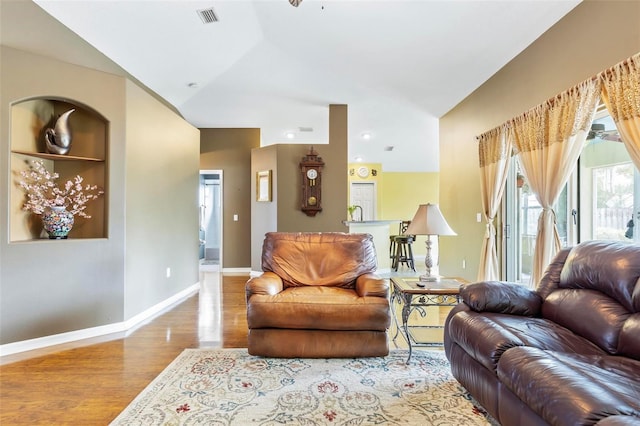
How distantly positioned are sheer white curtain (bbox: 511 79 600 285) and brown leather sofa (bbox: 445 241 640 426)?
0.69 meters

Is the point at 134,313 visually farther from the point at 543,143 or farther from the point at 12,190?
the point at 543,143

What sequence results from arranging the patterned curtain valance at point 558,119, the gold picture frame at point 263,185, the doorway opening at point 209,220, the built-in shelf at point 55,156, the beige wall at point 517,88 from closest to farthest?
1. the beige wall at point 517,88
2. the patterned curtain valance at point 558,119
3. the built-in shelf at point 55,156
4. the gold picture frame at point 263,185
5. the doorway opening at point 209,220

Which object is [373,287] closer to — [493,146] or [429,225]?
[429,225]

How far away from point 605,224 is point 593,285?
3.94ft

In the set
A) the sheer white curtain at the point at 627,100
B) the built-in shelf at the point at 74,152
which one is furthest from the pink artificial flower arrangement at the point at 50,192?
the sheer white curtain at the point at 627,100

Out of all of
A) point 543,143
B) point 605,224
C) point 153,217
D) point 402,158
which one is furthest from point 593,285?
point 402,158

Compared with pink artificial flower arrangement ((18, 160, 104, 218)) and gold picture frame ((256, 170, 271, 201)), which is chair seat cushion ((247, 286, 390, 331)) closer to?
pink artificial flower arrangement ((18, 160, 104, 218))

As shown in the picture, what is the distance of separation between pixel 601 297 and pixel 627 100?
1302 millimetres

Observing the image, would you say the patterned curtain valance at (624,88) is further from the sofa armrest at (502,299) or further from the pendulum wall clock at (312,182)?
the pendulum wall clock at (312,182)

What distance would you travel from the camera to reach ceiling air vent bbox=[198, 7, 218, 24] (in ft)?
11.5

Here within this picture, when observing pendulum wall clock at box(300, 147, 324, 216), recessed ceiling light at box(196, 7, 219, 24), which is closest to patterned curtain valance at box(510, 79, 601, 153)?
pendulum wall clock at box(300, 147, 324, 216)

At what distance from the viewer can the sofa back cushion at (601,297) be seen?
1.63 metres

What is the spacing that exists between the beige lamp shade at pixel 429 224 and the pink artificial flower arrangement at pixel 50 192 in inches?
119

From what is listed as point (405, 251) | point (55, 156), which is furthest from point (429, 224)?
point (405, 251)
